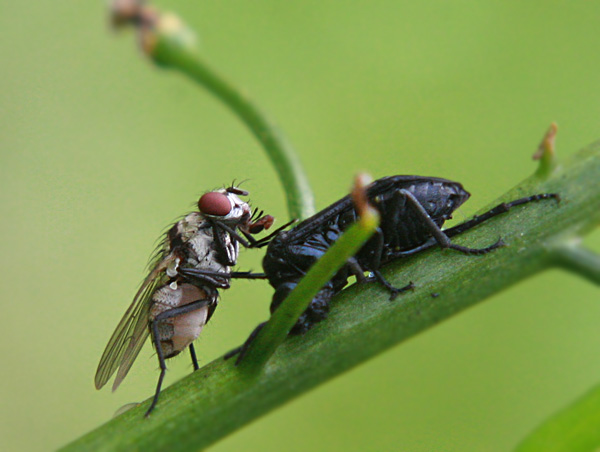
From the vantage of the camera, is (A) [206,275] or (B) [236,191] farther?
(B) [236,191]

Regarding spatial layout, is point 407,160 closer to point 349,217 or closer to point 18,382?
point 349,217

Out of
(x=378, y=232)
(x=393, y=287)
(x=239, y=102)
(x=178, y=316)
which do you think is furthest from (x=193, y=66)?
(x=178, y=316)

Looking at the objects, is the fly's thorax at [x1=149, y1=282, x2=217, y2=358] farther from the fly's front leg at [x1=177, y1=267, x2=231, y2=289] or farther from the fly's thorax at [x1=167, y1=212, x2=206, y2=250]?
the fly's thorax at [x1=167, y1=212, x2=206, y2=250]

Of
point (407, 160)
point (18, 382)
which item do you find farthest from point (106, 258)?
point (407, 160)

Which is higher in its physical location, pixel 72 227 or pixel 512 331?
pixel 72 227

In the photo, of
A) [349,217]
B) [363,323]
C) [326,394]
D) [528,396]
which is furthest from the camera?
[326,394]

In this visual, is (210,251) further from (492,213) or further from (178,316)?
(492,213)

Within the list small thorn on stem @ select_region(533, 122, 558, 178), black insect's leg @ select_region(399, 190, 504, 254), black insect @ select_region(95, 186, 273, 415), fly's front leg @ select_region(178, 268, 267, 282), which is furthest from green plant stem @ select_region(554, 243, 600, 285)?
fly's front leg @ select_region(178, 268, 267, 282)
